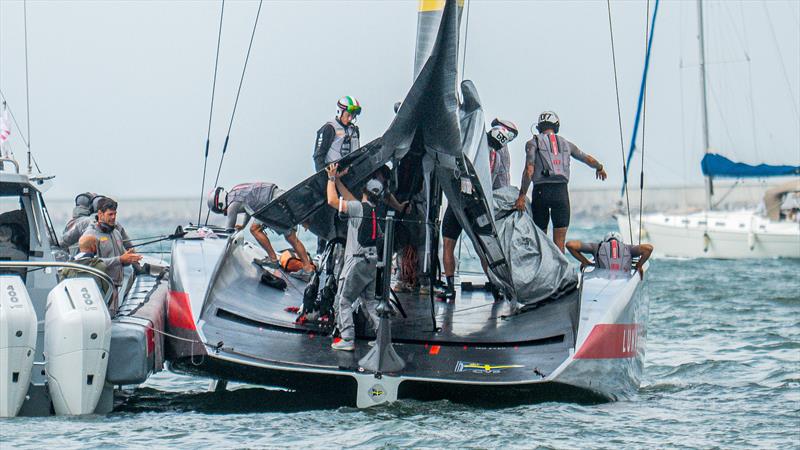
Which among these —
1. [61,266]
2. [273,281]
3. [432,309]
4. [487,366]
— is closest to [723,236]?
[273,281]

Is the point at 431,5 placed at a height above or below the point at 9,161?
above

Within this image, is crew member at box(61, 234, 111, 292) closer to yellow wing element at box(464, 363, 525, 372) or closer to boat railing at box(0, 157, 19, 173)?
boat railing at box(0, 157, 19, 173)

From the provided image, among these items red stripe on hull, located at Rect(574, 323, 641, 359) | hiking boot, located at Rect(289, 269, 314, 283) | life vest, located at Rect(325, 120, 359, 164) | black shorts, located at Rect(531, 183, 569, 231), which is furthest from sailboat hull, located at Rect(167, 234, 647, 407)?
hiking boot, located at Rect(289, 269, 314, 283)

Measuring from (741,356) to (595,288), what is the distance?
4.41 m

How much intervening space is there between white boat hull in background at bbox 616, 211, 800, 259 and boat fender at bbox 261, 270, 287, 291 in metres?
23.7

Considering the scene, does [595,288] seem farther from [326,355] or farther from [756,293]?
[756,293]

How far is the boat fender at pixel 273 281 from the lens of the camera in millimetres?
11094

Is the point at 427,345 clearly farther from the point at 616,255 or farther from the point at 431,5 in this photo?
the point at 431,5

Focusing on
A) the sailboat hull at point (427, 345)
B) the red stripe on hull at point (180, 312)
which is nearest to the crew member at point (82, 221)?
the sailboat hull at point (427, 345)

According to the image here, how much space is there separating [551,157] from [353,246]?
2.56 metres

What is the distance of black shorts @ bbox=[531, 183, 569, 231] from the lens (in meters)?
11.0

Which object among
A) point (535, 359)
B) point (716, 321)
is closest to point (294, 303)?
point (535, 359)

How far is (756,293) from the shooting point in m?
22.3

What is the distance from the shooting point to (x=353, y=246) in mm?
9008
